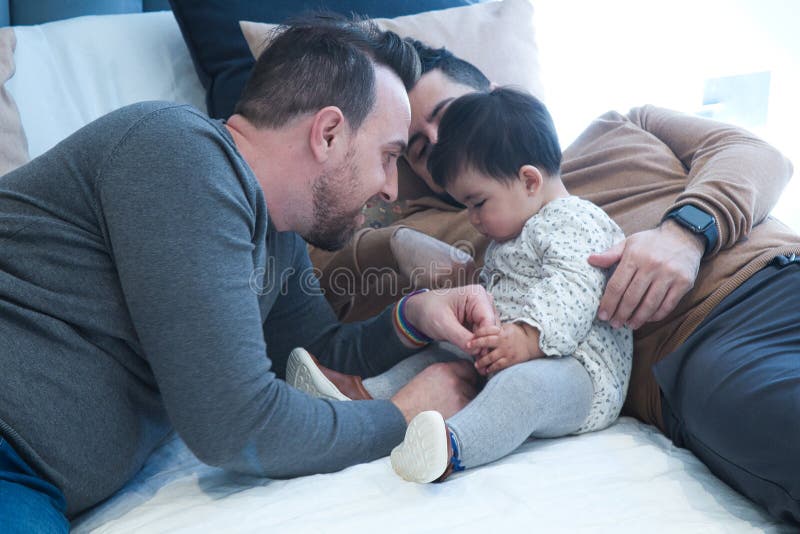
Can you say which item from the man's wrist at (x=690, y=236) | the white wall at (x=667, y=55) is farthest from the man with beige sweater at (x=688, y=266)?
the white wall at (x=667, y=55)

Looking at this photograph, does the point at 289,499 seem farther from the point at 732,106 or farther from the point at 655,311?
the point at 732,106

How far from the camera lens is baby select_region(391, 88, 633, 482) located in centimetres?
101

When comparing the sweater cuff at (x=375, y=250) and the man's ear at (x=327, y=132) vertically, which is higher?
the man's ear at (x=327, y=132)

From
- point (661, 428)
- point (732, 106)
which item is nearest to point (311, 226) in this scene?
point (661, 428)

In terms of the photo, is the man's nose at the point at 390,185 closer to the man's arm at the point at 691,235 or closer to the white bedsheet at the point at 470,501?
the man's arm at the point at 691,235

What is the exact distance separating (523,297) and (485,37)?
2.71 feet

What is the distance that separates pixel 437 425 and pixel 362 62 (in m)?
0.60

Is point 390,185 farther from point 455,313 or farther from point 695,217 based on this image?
point 695,217

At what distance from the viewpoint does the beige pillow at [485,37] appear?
1.76 meters

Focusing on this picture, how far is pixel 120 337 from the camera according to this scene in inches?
36.7

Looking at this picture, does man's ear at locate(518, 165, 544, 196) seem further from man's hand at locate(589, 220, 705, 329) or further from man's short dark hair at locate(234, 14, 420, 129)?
man's short dark hair at locate(234, 14, 420, 129)

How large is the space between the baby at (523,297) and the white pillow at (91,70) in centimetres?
85

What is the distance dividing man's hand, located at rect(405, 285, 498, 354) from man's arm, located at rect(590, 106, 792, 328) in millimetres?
190

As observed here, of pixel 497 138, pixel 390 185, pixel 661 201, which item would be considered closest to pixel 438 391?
pixel 390 185
